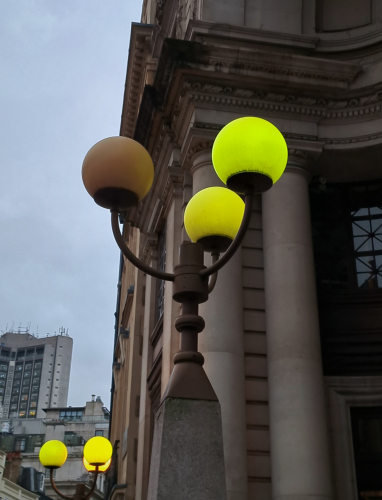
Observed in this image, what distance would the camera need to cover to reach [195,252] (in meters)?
5.58

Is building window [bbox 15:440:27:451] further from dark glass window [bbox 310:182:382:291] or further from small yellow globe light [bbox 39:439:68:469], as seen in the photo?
dark glass window [bbox 310:182:382:291]

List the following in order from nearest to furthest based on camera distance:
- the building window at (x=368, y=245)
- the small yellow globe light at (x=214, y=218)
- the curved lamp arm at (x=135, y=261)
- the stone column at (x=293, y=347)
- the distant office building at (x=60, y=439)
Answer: the curved lamp arm at (x=135, y=261)
the small yellow globe light at (x=214, y=218)
the stone column at (x=293, y=347)
the building window at (x=368, y=245)
the distant office building at (x=60, y=439)

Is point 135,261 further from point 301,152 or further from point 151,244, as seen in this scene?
point 151,244

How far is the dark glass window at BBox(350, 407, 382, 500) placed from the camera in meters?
10.4

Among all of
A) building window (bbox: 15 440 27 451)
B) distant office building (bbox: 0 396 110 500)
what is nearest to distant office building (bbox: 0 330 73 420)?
distant office building (bbox: 0 396 110 500)

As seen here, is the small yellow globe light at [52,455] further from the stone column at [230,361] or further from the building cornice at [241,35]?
the building cornice at [241,35]

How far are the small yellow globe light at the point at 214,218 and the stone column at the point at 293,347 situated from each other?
15.6 ft

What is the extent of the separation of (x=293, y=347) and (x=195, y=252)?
5.31 metres

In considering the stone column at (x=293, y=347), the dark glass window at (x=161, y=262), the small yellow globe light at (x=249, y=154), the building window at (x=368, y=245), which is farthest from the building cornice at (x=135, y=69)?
the small yellow globe light at (x=249, y=154)

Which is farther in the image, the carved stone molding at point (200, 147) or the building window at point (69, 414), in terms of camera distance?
the building window at point (69, 414)

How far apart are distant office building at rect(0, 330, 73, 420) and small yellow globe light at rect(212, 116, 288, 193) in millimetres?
182550

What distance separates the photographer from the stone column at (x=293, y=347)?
9.55 m

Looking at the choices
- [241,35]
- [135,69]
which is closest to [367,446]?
[241,35]

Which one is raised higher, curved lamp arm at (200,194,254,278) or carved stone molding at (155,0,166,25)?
carved stone molding at (155,0,166,25)
